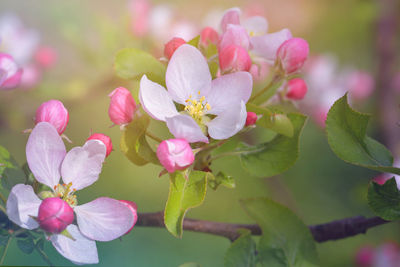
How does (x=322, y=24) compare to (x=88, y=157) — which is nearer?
(x=88, y=157)

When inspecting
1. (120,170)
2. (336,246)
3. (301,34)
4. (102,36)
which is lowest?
(336,246)

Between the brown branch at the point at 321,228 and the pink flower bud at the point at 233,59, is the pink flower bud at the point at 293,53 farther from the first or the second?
the brown branch at the point at 321,228

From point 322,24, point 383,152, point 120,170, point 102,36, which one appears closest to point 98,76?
point 102,36

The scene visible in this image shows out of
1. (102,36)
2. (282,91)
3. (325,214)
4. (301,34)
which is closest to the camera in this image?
(282,91)

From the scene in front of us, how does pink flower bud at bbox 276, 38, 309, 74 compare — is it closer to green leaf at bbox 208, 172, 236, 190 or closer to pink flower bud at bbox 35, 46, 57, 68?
green leaf at bbox 208, 172, 236, 190

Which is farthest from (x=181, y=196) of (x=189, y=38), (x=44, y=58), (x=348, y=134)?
(x=44, y=58)

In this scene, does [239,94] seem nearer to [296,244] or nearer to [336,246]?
[296,244]

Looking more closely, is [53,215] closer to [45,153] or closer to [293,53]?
[45,153]
